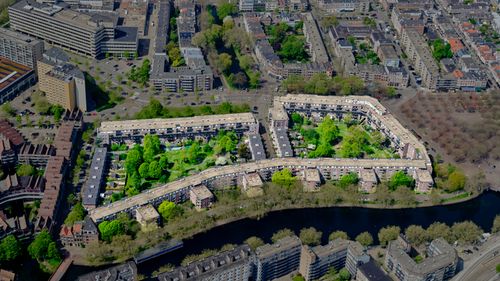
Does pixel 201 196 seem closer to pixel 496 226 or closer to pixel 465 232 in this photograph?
pixel 465 232

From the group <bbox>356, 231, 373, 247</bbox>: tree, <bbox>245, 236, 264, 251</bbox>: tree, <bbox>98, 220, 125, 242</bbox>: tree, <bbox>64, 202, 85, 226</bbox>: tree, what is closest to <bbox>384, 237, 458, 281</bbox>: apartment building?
<bbox>356, 231, 373, 247</bbox>: tree

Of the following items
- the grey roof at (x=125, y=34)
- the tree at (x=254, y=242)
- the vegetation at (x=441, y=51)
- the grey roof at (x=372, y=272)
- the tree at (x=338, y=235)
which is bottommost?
the tree at (x=254, y=242)

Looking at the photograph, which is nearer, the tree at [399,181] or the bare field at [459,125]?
the tree at [399,181]

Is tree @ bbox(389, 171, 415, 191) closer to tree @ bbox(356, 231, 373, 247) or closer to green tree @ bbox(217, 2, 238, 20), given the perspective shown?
tree @ bbox(356, 231, 373, 247)

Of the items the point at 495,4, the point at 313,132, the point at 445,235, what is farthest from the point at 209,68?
the point at 495,4

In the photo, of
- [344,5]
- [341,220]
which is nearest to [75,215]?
[341,220]

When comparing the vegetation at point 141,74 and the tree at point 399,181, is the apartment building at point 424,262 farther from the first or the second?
the vegetation at point 141,74

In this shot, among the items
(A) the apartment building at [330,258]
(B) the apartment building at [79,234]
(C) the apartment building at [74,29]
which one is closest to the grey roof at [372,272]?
(A) the apartment building at [330,258]
